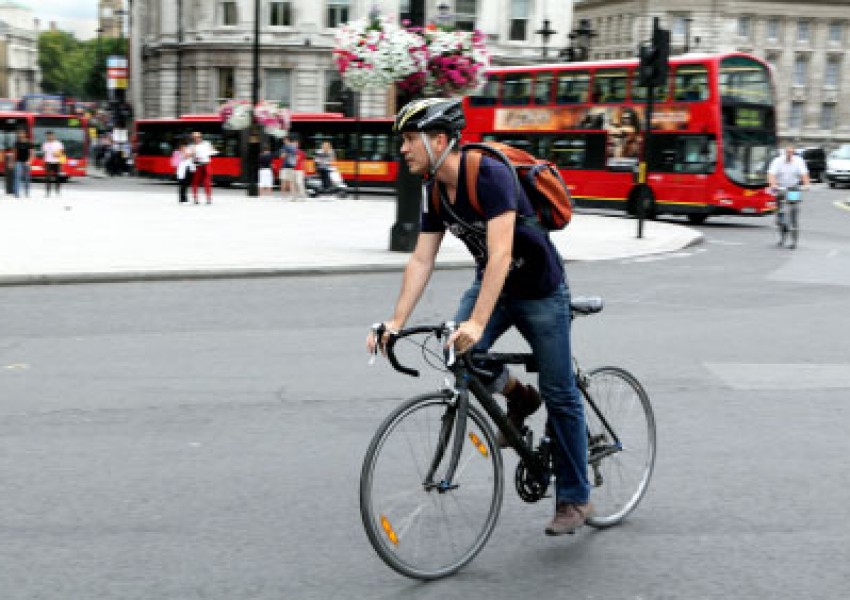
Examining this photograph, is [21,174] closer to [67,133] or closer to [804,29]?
[67,133]

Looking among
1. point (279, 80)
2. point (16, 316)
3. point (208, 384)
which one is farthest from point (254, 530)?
point (279, 80)

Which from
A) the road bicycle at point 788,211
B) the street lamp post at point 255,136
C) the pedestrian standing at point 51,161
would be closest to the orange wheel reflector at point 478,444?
the road bicycle at point 788,211

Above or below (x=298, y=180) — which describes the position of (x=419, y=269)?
above

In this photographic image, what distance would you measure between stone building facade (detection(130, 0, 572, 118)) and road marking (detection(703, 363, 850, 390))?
155 feet

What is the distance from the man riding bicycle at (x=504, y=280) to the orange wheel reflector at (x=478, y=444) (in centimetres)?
20

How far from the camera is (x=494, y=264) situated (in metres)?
3.68

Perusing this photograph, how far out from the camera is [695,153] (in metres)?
24.9

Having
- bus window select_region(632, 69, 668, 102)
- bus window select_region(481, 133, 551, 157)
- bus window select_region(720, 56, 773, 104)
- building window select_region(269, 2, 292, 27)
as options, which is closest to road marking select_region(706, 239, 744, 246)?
bus window select_region(720, 56, 773, 104)

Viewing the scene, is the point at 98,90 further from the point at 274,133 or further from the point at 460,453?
the point at 460,453

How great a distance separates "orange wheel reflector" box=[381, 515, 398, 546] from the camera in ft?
12.1

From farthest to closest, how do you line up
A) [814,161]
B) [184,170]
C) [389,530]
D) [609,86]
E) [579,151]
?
[814,161] → [579,151] → [184,170] → [609,86] → [389,530]

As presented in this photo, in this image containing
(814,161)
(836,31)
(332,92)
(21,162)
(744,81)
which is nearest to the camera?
(744,81)

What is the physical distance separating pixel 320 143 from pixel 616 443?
35.0 meters

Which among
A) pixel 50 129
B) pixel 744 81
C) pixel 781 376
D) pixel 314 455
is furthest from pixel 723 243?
pixel 50 129
